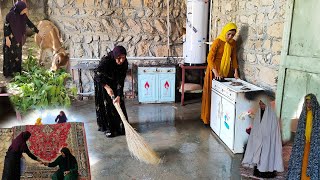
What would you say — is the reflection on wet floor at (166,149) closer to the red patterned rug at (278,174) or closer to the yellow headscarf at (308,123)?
the red patterned rug at (278,174)

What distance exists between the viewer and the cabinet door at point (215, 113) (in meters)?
3.37

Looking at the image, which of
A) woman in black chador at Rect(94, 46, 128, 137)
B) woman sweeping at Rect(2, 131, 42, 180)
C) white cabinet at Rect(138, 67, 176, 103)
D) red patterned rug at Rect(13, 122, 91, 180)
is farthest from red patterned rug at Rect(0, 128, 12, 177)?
white cabinet at Rect(138, 67, 176, 103)

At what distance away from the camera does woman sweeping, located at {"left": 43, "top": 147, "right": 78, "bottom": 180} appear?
1.79 m

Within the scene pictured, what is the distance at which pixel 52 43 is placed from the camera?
4434 millimetres

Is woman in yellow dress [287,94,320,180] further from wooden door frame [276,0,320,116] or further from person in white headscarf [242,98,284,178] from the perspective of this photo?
→ wooden door frame [276,0,320,116]

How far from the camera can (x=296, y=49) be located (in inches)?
94.8

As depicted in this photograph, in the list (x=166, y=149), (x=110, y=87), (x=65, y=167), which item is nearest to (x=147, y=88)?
(x=110, y=87)

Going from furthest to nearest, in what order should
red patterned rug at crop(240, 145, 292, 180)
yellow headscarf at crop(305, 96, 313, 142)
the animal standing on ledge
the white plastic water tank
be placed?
the white plastic water tank, the animal standing on ledge, red patterned rug at crop(240, 145, 292, 180), yellow headscarf at crop(305, 96, 313, 142)

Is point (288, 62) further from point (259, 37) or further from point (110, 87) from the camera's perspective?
point (110, 87)

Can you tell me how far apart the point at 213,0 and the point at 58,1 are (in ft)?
8.74

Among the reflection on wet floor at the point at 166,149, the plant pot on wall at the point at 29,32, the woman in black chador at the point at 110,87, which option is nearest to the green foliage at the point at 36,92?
the reflection on wet floor at the point at 166,149

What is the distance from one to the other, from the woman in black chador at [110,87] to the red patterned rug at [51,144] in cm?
102

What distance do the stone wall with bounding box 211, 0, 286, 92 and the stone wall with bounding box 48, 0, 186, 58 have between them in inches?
57.4

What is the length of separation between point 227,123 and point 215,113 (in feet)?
1.26
